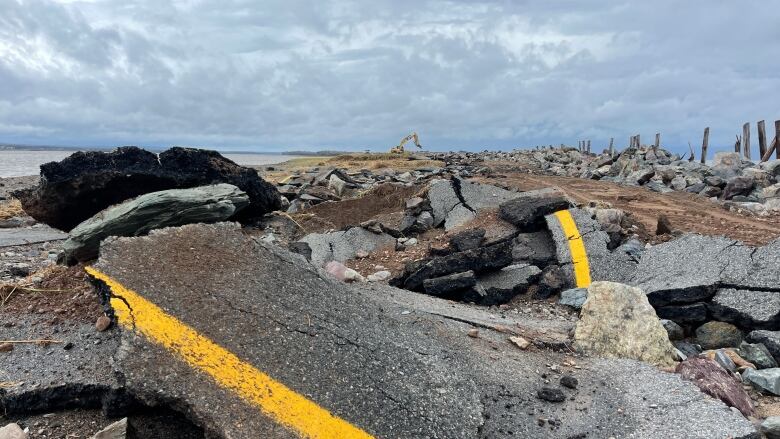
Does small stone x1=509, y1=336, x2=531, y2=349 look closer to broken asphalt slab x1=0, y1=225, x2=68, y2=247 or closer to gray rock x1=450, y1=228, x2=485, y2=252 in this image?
gray rock x1=450, y1=228, x2=485, y2=252

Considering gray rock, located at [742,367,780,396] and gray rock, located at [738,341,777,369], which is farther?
gray rock, located at [738,341,777,369]

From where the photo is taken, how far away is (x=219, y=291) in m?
3.27

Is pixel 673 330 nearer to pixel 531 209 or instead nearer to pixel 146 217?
pixel 531 209

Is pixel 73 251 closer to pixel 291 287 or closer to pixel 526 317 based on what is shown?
pixel 291 287

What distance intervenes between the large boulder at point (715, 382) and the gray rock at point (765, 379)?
0.29 meters

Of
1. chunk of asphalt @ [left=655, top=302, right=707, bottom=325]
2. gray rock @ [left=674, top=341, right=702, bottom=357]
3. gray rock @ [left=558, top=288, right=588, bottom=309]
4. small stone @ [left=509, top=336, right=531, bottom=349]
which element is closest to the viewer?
small stone @ [left=509, top=336, right=531, bottom=349]

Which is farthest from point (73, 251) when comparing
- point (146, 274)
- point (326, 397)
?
point (326, 397)

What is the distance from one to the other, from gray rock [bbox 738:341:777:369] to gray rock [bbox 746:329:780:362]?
3cm

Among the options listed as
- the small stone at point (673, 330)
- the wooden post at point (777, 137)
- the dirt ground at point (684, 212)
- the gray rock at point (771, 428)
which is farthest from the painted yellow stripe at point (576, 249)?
the wooden post at point (777, 137)

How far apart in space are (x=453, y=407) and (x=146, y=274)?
1993mm

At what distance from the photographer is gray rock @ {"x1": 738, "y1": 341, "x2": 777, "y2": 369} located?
4.24 m

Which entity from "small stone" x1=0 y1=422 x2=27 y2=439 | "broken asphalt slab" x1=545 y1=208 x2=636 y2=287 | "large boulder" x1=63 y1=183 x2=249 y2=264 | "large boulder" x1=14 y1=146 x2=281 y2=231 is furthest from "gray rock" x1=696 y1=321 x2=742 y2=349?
"large boulder" x1=14 y1=146 x2=281 y2=231

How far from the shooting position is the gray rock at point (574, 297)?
17.9ft

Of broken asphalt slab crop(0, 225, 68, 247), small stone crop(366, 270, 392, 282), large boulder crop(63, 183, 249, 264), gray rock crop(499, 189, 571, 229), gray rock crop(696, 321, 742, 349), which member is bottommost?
gray rock crop(696, 321, 742, 349)
